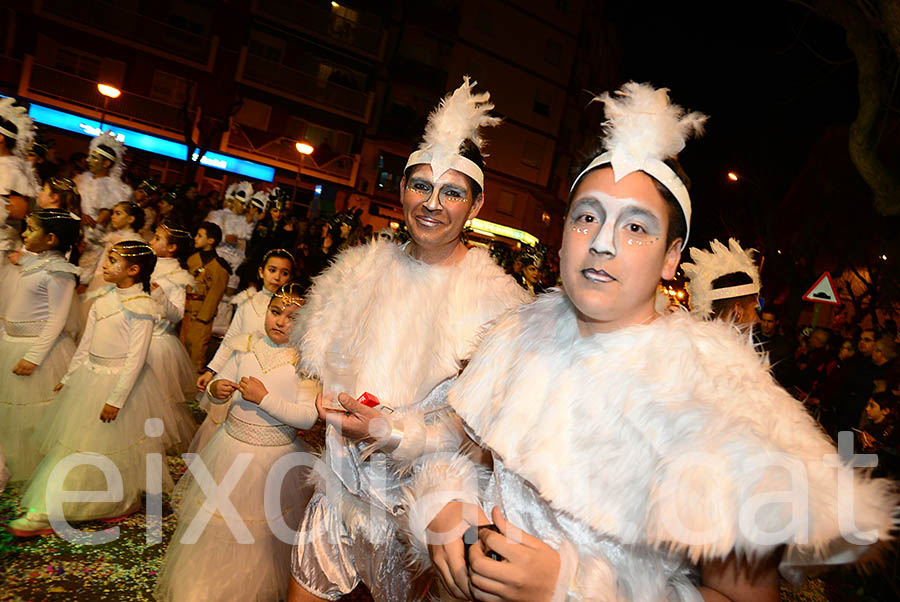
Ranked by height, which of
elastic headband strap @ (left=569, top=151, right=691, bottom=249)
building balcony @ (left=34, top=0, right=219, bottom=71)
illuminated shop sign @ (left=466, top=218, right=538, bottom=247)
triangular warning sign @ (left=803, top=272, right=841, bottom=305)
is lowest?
elastic headband strap @ (left=569, top=151, right=691, bottom=249)

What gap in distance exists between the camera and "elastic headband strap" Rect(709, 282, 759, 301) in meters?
4.22

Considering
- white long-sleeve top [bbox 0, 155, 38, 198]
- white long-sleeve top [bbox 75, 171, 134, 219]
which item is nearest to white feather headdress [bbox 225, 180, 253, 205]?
white long-sleeve top [bbox 75, 171, 134, 219]

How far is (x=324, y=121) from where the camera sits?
2570 centimetres

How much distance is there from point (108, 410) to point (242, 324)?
98 centimetres

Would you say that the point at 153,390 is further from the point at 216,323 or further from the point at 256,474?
the point at 216,323

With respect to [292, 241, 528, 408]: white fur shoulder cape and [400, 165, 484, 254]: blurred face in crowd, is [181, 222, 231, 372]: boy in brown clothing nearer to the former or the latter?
[292, 241, 528, 408]: white fur shoulder cape

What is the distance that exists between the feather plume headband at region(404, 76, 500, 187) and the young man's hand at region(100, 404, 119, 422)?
2.49 m

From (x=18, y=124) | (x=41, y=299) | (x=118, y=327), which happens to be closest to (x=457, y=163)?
(x=118, y=327)

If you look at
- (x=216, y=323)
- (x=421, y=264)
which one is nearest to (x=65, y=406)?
(x=421, y=264)

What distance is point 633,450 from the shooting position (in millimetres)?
1426

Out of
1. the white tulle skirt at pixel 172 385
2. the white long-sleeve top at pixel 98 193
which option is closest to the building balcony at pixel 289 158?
the white long-sleeve top at pixel 98 193

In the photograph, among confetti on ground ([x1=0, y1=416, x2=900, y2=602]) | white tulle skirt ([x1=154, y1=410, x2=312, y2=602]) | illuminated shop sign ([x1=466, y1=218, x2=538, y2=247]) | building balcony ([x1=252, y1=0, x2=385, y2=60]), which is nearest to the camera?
white tulle skirt ([x1=154, y1=410, x2=312, y2=602])

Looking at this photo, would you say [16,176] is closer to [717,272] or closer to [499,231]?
[717,272]

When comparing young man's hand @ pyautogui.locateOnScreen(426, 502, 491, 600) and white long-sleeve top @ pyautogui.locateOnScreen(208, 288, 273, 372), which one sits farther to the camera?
white long-sleeve top @ pyautogui.locateOnScreen(208, 288, 273, 372)
